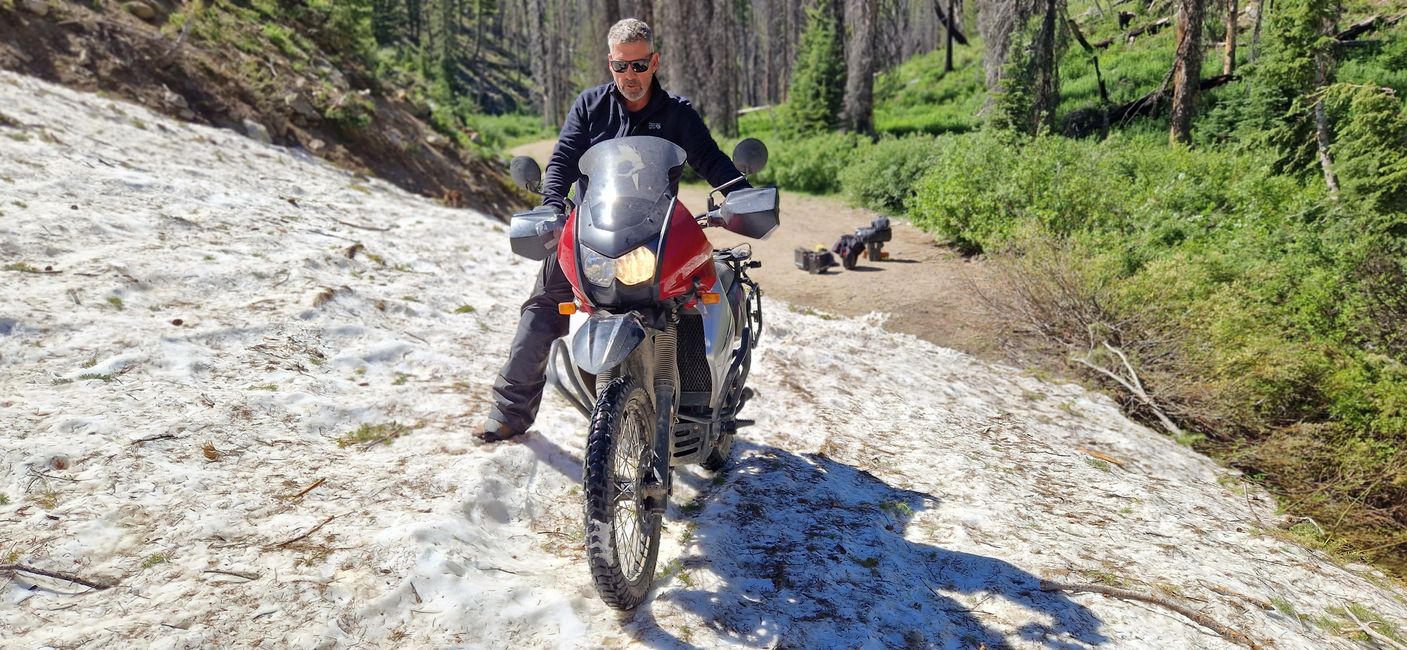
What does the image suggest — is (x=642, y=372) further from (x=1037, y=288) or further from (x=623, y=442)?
(x=1037, y=288)

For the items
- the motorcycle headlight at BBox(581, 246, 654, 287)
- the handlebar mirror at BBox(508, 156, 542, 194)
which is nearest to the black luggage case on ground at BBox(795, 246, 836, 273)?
the handlebar mirror at BBox(508, 156, 542, 194)

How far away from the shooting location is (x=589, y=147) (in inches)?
130

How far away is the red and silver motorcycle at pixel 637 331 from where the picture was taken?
245cm

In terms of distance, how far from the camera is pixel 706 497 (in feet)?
12.3

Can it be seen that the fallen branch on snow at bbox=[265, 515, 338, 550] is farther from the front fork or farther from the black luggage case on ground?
the black luggage case on ground

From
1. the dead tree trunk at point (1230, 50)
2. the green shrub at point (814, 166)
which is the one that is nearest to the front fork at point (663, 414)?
the green shrub at point (814, 166)

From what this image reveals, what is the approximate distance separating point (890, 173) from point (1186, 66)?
6557 millimetres

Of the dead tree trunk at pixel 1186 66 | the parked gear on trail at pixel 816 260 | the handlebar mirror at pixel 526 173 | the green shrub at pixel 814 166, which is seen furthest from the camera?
the green shrub at pixel 814 166

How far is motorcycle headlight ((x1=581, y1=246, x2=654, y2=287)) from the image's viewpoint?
2.51 metres

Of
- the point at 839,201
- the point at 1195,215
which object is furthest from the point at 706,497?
the point at 839,201

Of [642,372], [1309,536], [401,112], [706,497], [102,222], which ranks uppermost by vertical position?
[401,112]

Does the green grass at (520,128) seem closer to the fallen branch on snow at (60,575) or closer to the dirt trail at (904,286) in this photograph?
the dirt trail at (904,286)

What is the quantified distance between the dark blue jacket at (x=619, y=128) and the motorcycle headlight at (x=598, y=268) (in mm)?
833

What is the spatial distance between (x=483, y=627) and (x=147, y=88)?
27.4ft
